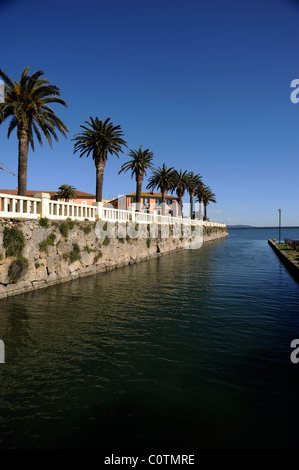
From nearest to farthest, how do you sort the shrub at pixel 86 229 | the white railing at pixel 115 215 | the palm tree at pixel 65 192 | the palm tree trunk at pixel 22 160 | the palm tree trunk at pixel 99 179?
the shrub at pixel 86 229 < the palm tree trunk at pixel 22 160 < the white railing at pixel 115 215 < the palm tree trunk at pixel 99 179 < the palm tree at pixel 65 192

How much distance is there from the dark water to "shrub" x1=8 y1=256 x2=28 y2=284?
1.00 metres

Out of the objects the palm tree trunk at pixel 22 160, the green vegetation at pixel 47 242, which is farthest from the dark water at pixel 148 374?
the palm tree trunk at pixel 22 160

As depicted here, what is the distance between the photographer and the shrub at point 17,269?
1181 centimetres

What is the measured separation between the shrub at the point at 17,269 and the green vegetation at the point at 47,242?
1.37m

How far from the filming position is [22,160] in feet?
62.6

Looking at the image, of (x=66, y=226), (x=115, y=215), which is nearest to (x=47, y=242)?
(x=66, y=226)

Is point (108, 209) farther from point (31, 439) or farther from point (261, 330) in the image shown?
point (31, 439)

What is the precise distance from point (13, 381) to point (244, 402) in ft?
13.9

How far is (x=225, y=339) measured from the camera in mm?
7402

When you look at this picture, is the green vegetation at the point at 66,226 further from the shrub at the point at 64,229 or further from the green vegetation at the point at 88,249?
the green vegetation at the point at 88,249

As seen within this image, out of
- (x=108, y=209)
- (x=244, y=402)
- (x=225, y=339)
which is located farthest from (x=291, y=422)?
(x=108, y=209)

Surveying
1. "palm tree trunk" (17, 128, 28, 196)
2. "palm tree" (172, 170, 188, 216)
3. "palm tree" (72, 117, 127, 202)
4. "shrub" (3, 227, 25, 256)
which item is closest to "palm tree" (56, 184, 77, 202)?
"palm tree" (172, 170, 188, 216)

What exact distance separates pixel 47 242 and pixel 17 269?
7.58ft

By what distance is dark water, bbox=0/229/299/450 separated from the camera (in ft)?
13.1
